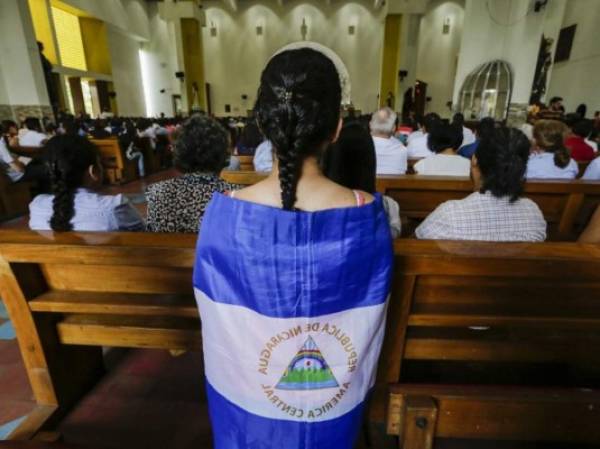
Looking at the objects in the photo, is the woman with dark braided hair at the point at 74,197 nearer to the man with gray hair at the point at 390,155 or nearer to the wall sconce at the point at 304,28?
the man with gray hair at the point at 390,155

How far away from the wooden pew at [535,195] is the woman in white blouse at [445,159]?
0.46 meters

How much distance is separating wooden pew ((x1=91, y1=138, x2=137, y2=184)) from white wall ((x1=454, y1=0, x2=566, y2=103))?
8.32 metres

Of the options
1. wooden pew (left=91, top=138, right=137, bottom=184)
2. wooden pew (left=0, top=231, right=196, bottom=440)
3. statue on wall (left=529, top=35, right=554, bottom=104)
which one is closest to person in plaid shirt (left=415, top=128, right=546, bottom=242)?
wooden pew (left=0, top=231, right=196, bottom=440)

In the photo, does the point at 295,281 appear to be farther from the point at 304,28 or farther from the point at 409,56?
the point at 304,28

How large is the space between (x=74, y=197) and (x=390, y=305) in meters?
1.20

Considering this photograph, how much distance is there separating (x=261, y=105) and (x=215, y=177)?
0.93 m

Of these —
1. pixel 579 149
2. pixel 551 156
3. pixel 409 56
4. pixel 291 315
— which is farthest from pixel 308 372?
pixel 409 56

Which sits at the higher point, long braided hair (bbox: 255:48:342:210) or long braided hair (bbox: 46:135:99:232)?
long braided hair (bbox: 255:48:342:210)

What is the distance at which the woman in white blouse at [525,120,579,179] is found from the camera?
2.46m

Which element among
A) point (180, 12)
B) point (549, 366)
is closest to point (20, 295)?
point (549, 366)

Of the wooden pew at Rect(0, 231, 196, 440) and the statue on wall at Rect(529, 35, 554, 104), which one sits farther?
the statue on wall at Rect(529, 35, 554, 104)

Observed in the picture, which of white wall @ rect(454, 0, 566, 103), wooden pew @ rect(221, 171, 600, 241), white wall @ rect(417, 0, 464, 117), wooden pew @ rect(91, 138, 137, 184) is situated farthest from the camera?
white wall @ rect(417, 0, 464, 117)

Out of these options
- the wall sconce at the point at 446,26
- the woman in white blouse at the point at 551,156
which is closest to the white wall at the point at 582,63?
the woman in white blouse at the point at 551,156

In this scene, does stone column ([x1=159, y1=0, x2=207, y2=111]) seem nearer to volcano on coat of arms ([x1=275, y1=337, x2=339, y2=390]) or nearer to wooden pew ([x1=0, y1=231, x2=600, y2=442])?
wooden pew ([x1=0, y1=231, x2=600, y2=442])
